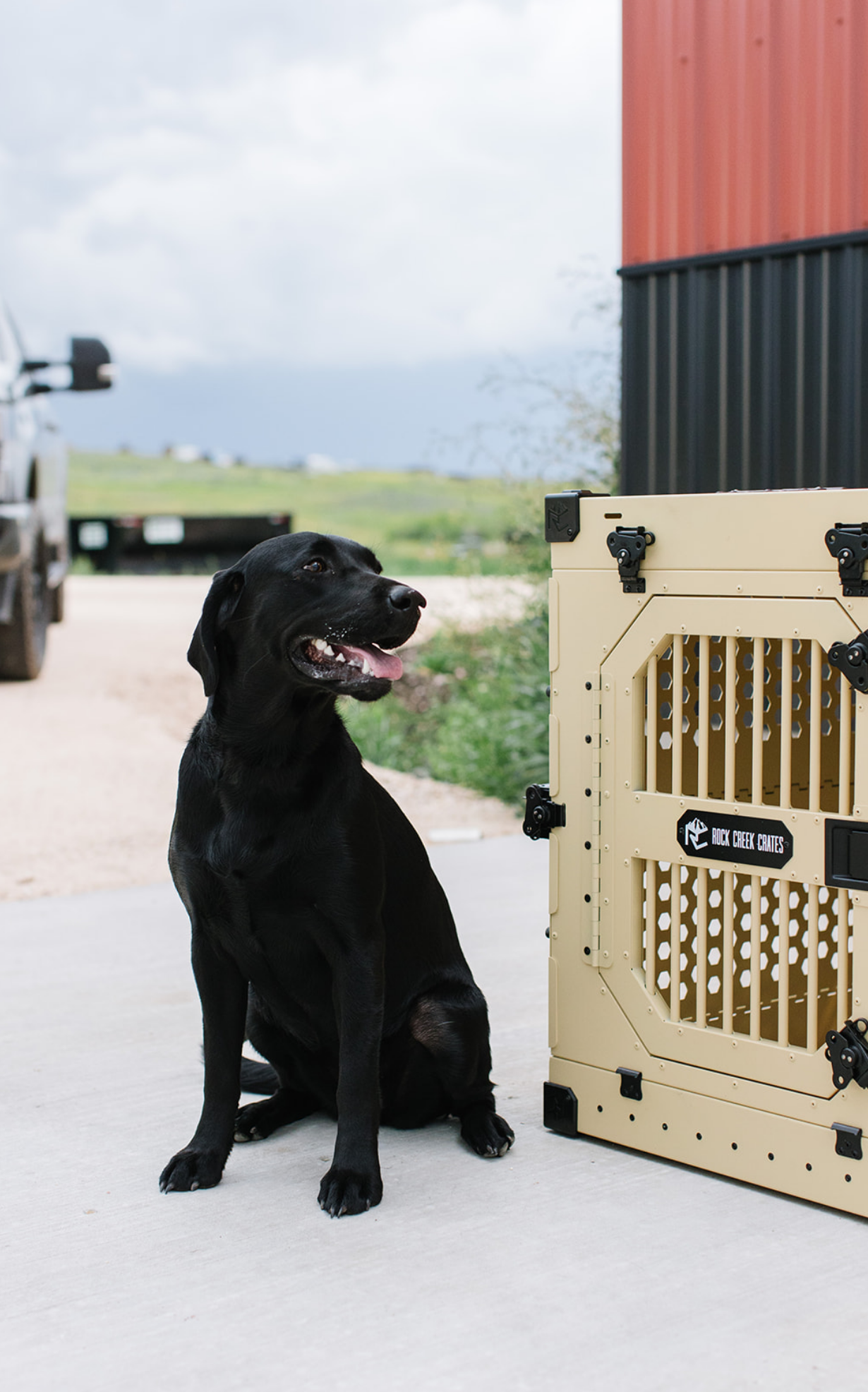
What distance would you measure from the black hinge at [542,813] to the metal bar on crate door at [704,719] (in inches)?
12.3

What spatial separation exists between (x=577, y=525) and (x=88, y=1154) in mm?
1493

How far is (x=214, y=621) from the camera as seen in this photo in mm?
2400

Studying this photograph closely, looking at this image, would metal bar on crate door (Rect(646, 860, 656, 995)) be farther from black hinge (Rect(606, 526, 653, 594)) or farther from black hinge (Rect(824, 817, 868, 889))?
black hinge (Rect(606, 526, 653, 594))

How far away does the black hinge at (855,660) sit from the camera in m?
2.18

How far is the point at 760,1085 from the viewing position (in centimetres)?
241

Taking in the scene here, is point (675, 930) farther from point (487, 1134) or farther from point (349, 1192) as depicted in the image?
point (349, 1192)

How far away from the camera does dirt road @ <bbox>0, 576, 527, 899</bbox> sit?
18.7 ft

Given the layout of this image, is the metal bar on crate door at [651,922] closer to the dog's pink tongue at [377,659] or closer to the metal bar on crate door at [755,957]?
the metal bar on crate door at [755,957]

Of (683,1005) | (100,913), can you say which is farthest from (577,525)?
(100,913)

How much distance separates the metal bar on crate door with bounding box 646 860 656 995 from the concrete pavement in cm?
35

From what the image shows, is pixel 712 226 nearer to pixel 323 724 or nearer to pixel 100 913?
pixel 323 724

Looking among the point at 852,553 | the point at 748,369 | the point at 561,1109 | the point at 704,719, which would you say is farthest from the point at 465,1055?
the point at 748,369

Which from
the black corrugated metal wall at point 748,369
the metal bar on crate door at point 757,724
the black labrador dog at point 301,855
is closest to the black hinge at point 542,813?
the black labrador dog at point 301,855

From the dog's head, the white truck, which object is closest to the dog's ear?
the dog's head
